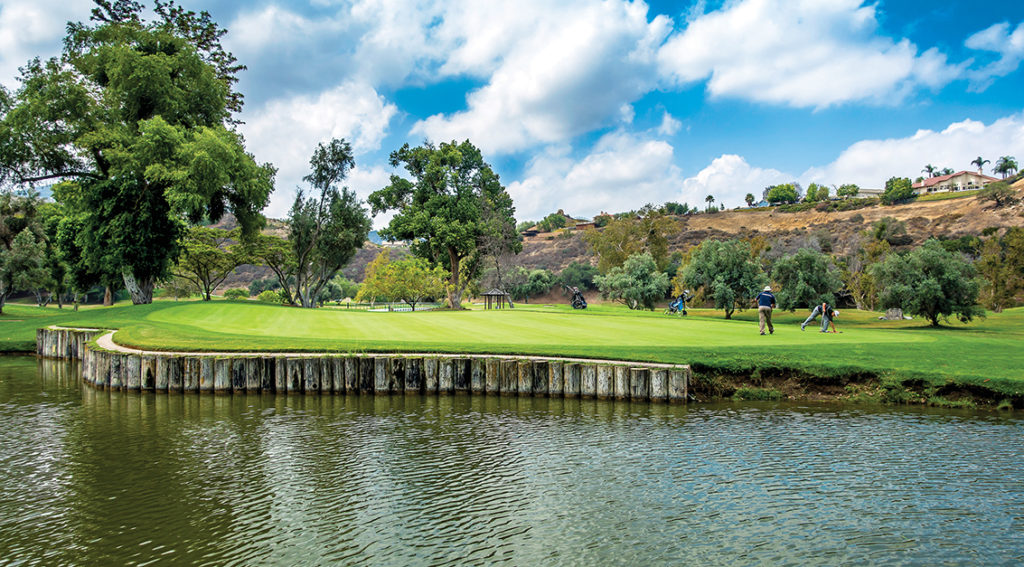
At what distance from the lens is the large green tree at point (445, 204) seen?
2285 inches

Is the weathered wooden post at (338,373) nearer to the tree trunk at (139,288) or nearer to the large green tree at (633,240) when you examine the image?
the tree trunk at (139,288)

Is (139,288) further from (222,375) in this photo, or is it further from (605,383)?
(605,383)

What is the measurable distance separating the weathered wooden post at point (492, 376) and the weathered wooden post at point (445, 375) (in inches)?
32.8

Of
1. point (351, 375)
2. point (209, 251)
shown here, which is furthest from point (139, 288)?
point (351, 375)

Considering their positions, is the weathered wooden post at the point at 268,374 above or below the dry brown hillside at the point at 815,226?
below

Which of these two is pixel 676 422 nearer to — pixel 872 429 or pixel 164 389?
pixel 872 429

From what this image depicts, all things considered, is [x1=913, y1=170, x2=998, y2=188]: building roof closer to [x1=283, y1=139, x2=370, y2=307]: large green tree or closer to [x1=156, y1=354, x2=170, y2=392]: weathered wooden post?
[x1=283, y1=139, x2=370, y2=307]: large green tree

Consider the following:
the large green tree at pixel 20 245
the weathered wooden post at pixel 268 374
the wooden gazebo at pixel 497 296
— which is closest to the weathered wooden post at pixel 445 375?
the weathered wooden post at pixel 268 374

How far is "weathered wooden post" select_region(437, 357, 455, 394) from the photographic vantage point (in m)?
14.7

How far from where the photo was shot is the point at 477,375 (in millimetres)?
14805

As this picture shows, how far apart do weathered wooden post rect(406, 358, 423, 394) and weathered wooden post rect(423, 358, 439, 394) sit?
10cm

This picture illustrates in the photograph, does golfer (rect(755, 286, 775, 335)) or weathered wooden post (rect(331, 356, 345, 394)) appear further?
golfer (rect(755, 286, 775, 335))

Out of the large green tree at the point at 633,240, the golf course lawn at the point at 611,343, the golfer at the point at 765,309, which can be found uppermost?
the large green tree at the point at 633,240

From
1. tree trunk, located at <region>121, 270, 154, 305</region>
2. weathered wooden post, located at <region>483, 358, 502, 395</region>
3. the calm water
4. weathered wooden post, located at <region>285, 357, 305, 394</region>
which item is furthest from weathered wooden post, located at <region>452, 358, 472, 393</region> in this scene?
tree trunk, located at <region>121, 270, 154, 305</region>
